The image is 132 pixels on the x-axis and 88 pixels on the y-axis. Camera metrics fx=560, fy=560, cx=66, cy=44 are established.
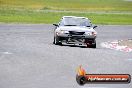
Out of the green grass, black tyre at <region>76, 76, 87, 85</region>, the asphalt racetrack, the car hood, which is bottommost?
the green grass

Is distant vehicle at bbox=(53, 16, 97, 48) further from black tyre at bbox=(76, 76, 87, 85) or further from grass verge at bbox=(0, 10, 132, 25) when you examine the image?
grass verge at bbox=(0, 10, 132, 25)

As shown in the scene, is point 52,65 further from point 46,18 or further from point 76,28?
point 46,18

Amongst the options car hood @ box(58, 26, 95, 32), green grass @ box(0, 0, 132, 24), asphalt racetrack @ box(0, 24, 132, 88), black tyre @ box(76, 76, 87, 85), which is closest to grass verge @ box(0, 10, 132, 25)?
green grass @ box(0, 0, 132, 24)

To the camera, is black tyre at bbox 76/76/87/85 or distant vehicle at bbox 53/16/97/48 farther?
distant vehicle at bbox 53/16/97/48

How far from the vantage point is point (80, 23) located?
26297mm

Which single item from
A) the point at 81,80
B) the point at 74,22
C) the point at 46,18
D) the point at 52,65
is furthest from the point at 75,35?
the point at 46,18

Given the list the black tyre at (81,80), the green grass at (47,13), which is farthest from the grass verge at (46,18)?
the black tyre at (81,80)

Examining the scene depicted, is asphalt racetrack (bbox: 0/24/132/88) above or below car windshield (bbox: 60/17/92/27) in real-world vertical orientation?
above

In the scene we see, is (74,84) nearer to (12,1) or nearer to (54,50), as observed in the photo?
(54,50)

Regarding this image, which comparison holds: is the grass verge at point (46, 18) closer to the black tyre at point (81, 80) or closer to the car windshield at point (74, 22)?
the car windshield at point (74, 22)

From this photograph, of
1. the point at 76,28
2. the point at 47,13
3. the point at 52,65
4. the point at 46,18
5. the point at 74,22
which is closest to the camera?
the point at 52,65

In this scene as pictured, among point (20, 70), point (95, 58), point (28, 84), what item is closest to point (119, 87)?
point (28, 84)

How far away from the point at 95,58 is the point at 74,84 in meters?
7.23

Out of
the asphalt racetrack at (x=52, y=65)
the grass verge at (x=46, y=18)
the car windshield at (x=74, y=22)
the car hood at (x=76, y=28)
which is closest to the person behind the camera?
the asphalt racetrack at (x=52, y=65)
